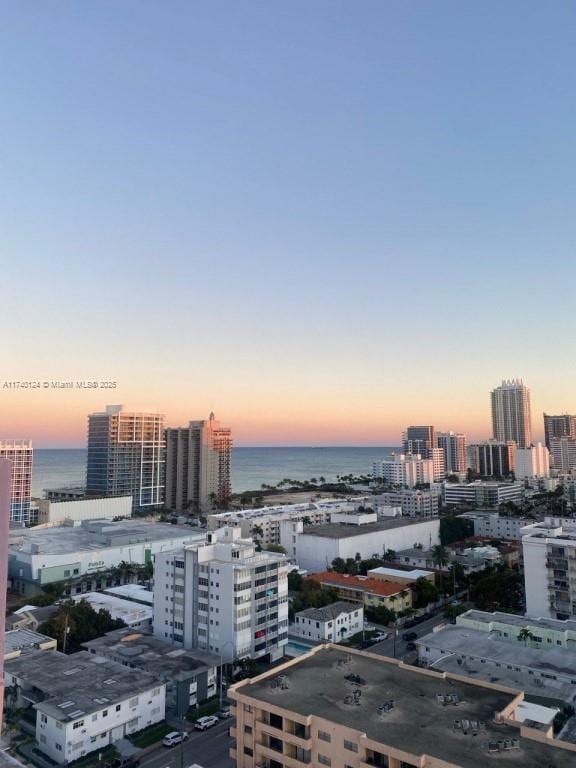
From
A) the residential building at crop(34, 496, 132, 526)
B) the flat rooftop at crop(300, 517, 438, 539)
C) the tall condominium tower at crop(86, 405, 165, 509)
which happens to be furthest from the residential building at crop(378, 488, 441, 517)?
the residential building at crop(34, 496, 132, 526)

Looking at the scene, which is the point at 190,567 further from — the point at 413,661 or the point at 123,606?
the point at 413,661

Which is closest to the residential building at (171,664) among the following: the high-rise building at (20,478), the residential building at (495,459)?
the high-rise building at (20,478)

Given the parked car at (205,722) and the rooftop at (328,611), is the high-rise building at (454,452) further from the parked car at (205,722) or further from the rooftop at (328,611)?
the parked car at (205,722)

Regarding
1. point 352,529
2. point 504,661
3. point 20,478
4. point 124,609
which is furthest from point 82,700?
point 20,478

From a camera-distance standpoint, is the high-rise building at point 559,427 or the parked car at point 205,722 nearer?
the parked car at point 205,722

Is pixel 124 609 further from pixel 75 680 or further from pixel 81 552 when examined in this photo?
pixel 81 552

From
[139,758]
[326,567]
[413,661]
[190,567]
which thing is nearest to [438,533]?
[326,567]
